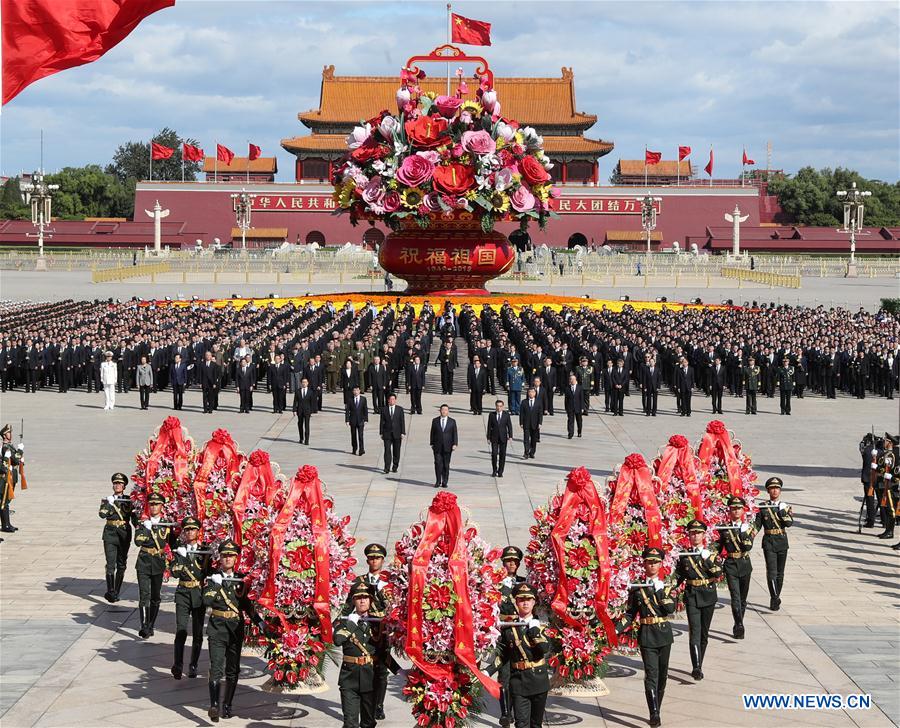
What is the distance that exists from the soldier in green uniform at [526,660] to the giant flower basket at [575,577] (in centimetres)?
86

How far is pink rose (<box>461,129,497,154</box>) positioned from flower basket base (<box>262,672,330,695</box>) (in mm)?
28796

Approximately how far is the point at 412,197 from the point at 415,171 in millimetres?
839

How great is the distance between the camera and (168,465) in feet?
40.2

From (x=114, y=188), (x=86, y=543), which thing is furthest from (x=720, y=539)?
(x=114, y=188)

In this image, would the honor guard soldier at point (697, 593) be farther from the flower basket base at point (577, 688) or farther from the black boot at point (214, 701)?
the black boot at point (214, 701)

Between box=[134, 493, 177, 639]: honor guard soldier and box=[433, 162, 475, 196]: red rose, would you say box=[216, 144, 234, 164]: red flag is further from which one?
box=[134, 493, 177, 639]: honor guard soldier

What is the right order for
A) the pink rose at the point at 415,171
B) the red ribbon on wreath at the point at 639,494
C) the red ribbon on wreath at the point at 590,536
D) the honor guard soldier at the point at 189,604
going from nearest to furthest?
the red ribbon on wreath at the point at 590,536, the honor guard soldier at the point at 189,604, the red ribbon on wreath at the point at 639,494, the pink rose at the point at 415,171

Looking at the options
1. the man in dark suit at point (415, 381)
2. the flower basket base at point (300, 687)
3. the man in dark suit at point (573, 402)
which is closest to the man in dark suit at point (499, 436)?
the man in dark suit at point (573, 402)

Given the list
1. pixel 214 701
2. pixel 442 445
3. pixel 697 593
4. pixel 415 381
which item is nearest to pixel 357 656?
pixel 214 701

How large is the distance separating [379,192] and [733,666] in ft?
95.0

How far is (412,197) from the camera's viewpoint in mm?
38250

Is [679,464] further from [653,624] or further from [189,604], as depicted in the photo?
[189,604]

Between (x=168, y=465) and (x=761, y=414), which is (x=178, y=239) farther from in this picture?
(x=168, y=465)

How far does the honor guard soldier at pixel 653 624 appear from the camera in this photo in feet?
31.3
